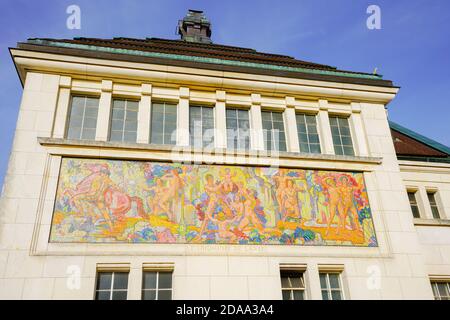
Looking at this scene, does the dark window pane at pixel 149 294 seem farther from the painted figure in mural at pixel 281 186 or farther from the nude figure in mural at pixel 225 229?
the painted figure in mural at pixel 281 186

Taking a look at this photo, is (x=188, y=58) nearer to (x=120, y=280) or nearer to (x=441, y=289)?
(x=120, y=280)

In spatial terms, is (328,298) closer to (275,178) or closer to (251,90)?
(275,178)

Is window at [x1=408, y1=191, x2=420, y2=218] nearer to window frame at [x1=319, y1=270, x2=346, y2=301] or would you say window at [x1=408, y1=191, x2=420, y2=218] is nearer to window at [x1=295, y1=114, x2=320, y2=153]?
window at [x1=295, y1=114, x2=320, y2=153]

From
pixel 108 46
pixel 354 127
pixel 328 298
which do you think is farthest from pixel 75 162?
pixel 354 127

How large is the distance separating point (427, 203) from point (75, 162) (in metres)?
13.7

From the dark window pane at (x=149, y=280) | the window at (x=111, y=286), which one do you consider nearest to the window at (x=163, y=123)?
the dark window pane at (x=149, y=280)

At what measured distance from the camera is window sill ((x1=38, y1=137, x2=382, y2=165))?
12352 mm

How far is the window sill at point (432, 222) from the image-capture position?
14930mm

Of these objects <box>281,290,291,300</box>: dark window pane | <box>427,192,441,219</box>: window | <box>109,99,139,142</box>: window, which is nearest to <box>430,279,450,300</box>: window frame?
<box>427,192,441,219</box>: window

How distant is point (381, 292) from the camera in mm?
12109

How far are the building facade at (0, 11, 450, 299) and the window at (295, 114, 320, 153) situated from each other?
A: 5 centimetres

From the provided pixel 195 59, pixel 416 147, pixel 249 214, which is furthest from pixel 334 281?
pixel 416 147

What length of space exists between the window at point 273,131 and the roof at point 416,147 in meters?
6.68
